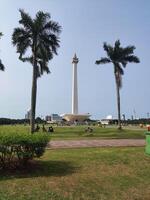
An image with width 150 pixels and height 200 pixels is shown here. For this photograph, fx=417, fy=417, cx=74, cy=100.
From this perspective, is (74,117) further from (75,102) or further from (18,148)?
(18,148)

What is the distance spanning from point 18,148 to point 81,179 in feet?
6.81

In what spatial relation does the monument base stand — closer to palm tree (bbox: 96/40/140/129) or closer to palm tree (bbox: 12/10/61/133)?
palm tree (bbox: 96/40/140/129)

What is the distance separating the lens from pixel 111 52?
1971 inches

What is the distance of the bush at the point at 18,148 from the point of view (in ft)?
39.6

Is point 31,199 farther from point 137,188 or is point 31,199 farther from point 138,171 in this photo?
point 138,171

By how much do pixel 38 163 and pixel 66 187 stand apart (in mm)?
2916

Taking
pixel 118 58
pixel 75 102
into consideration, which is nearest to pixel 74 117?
pixel 75 102

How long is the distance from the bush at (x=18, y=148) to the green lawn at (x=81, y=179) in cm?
42

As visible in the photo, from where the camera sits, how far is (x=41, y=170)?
12.7 meters

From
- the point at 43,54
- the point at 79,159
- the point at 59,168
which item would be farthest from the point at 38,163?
the point at 43,54

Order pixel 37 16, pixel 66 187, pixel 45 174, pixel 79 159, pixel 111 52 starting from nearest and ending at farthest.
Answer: pixel 66 187 → pixel 45 174 → pixel 79 159 → pixel 37 16 → pixel 111 52

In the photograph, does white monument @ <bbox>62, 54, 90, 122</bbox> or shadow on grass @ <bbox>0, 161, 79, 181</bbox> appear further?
white monument @ <bbox>62, 54, 90, 122</bbox>

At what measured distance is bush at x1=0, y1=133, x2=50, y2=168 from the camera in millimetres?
12058

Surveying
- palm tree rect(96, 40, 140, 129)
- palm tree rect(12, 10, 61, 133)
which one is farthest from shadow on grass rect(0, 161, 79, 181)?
palm tree rect(96, 40, 140, 129)
